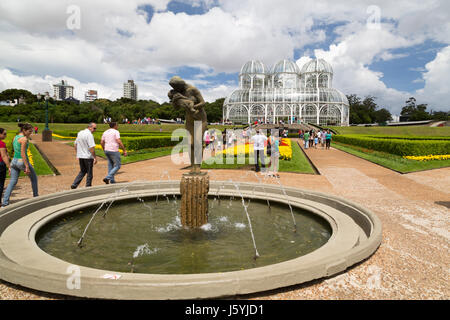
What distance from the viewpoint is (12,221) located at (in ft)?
14.7

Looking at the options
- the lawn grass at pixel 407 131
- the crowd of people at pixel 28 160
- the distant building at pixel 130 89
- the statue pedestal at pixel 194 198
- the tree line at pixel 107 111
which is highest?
the distant building at pixel 130 89

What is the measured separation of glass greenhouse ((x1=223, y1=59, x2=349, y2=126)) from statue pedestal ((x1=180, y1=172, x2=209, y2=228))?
51901 millimetres

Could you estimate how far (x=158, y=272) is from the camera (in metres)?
3.32

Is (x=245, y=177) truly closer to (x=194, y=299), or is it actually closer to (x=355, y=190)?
(x=355, y=190)

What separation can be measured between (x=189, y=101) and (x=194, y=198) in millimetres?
1505

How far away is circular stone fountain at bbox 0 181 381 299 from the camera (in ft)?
8.05

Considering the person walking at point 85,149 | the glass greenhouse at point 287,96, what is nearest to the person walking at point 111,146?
the person walking at point 85,149

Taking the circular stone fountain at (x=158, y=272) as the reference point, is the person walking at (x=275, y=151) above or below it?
above

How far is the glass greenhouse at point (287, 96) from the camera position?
5806 centimetres

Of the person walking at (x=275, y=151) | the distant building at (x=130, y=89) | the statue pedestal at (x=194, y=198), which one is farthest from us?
the distant building at (x=130, y=89)

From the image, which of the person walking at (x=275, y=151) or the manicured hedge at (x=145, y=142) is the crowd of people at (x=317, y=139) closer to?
the manicured hedge at (x=145, y=142)

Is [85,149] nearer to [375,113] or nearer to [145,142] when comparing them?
[145,142]

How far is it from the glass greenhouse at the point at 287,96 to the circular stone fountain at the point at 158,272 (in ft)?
167
